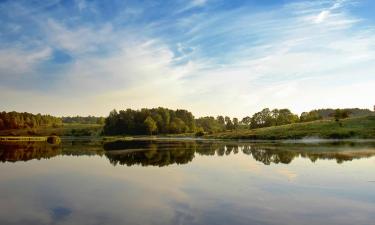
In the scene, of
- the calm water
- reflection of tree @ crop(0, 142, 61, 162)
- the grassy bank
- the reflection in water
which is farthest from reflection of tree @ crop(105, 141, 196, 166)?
the grassy bank

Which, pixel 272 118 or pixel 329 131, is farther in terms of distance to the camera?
pixel 272 118

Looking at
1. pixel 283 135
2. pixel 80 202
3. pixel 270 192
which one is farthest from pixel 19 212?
pixel 283 135

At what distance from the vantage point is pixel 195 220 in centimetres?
1538

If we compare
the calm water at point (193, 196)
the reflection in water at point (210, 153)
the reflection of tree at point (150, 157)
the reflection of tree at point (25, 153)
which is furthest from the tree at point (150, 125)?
the calm water at point (193, 196)

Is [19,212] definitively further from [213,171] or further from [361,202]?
[213,171]

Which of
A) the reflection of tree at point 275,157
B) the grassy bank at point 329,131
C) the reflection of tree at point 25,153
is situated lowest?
the reflection of tree at point 275,157

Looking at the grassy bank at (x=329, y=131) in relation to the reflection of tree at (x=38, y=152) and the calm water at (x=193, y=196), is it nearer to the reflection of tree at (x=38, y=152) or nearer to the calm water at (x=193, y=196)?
the reflection of tree at (x=38, y=152)

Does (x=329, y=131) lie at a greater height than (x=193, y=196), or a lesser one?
greater

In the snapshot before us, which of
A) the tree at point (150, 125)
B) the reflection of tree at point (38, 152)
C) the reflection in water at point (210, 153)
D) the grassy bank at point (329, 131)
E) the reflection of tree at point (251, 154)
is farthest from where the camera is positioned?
the tree at point (150, 125)

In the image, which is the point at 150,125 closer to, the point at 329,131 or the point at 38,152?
the point at 329,131

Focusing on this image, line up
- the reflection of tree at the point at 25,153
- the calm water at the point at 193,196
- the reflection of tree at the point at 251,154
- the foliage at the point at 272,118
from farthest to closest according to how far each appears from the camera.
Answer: the foliage at the point at 272,118 → the reflection of tree at the point at 25,153 → the reflection of tree at the point at 251,154 → the calm water at the point at 193,196

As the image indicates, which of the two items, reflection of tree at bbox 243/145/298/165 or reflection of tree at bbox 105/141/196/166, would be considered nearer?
reflection of tree at bbox 243/145/298/165

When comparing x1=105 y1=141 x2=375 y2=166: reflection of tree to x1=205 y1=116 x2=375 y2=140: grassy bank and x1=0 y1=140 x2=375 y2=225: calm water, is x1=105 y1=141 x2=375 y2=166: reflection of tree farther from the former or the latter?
x1=205 y1=116 x2=375 y2=140: grassy bank

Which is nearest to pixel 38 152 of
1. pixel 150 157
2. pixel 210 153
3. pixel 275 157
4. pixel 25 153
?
pixel 25 153
